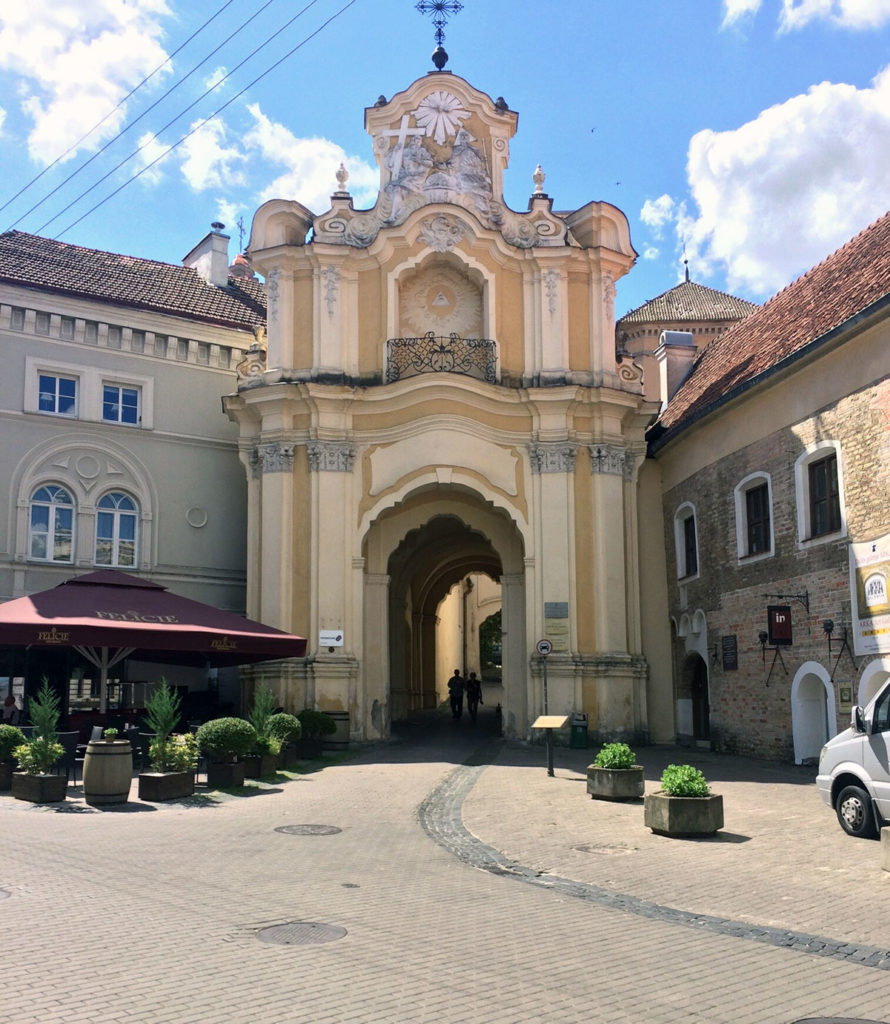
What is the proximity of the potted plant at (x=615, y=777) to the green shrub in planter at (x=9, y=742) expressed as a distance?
876 cm

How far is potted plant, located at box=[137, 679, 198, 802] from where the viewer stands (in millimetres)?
15875

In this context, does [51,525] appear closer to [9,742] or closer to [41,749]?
[9,742]

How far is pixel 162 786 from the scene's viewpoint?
15883mm

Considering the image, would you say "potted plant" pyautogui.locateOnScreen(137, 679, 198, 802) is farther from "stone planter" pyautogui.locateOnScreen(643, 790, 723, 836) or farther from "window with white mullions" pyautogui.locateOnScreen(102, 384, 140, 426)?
"window with white mullions" pyautogui.locateOnScreen(102, 384, 140, 426)

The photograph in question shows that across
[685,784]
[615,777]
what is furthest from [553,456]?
[685,784]

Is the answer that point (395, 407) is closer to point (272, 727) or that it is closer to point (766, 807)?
point (272, 727)

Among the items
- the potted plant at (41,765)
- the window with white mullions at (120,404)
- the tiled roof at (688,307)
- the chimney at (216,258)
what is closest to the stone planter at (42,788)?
the potted plant at (41,765)

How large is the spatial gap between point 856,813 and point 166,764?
9778 millimetres

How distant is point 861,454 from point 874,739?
7.48m

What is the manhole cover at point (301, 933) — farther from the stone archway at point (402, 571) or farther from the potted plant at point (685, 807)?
the stone archway at point (402, 571)

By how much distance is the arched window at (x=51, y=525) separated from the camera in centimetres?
2655

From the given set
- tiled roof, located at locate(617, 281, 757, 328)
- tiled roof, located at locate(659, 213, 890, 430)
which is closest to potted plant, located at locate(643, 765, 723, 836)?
tiled roof, located at locate(659, 213, 890, 430)

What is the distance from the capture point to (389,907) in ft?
29.6

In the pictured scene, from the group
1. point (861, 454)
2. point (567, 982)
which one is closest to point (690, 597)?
point (861, 454)
